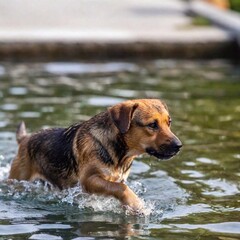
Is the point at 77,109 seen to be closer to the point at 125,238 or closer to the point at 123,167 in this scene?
the point at 123,167

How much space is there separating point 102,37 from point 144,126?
8.69 metres

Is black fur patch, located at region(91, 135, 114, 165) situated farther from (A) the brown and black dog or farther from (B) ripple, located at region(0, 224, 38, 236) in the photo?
(B) ripple, located at region(0, 224, 38, 236)

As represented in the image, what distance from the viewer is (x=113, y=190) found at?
7.73m

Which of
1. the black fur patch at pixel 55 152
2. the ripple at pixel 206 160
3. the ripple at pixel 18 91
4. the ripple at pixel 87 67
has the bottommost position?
the ripple at pixel 206 160

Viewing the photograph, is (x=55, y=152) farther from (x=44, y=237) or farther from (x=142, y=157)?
(x=142, y=157)

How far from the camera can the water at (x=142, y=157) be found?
740cm

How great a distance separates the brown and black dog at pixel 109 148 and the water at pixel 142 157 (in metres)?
0.13

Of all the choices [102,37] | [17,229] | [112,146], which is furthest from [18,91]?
[17,229]

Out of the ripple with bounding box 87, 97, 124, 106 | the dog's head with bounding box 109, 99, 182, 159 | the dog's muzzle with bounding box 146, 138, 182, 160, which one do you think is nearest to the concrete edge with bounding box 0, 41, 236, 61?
the ripple with bounding box 87, 97, 124, 106

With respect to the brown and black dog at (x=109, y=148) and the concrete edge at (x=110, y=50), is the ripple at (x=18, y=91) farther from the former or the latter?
the brown and black dog at (x=109, y=148)

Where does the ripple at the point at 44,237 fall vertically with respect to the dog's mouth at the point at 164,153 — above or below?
below

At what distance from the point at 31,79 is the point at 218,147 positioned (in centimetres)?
464

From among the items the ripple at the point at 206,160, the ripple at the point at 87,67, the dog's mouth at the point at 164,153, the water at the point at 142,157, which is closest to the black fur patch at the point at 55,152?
the water at the point at 142,157

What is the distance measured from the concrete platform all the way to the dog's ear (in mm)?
8135
